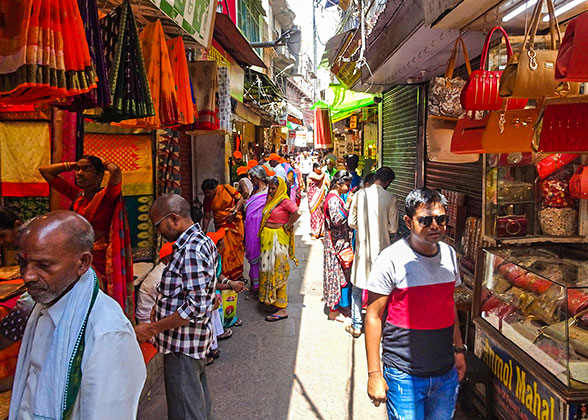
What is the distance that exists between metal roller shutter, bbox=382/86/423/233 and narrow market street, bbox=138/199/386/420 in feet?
9.13

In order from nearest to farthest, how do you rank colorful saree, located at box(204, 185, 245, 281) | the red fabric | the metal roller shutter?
the red fabric, colorful saree, located at box(204, 185, 245, 281), the metal roller shutter

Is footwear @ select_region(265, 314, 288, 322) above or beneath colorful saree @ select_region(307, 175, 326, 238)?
beneath

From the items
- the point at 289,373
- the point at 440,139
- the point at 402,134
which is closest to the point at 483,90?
the point at 440,139

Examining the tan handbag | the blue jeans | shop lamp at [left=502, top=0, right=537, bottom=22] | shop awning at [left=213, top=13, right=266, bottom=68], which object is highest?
shop awning at [left=213, top=13, right=266, bottom=68]

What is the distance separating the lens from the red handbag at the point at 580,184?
299 centimetres

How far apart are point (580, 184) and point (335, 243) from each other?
3053mm

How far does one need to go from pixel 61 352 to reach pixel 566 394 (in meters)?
2.56

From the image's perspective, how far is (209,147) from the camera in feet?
27.2

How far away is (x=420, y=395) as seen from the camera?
8.05 feet

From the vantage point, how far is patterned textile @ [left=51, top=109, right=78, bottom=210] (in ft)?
12.2

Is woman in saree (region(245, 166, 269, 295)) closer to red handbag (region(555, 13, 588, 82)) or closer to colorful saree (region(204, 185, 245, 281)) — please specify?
colorful saree (region(204, 185, 245, 281))

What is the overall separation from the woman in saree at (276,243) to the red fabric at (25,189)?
8.73 feet

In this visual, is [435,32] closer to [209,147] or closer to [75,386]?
[75,386]

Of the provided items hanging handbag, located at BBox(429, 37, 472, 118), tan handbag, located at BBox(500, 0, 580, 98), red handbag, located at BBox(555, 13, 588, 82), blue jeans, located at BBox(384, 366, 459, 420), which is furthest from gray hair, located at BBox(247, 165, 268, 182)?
red handbag, located at BBox(555, 13, 588, 82)
